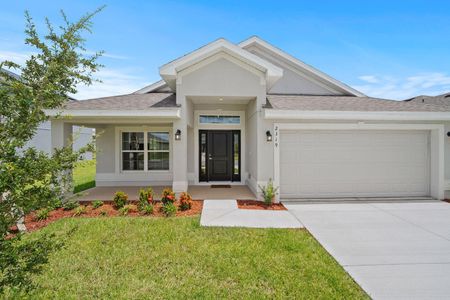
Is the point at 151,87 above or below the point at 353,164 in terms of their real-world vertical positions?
above

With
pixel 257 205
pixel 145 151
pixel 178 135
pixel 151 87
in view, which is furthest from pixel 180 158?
pixel 151 87

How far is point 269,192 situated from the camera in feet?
25.8

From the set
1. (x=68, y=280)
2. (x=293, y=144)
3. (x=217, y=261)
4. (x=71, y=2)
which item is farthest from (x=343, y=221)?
(x=71, y=2)

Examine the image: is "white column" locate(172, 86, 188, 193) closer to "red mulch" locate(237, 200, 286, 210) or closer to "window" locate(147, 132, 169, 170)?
"red mulch" locate(237, 200, 286, 210)

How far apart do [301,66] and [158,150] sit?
7930 millimetres

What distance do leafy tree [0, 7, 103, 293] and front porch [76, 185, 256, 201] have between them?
6434 millimetres

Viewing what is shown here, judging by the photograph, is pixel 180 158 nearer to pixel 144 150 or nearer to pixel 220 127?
pixel 220 127

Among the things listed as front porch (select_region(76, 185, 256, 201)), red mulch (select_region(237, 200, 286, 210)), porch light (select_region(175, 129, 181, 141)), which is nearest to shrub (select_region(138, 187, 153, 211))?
front porch (select_region(76, 185, 256, 201))

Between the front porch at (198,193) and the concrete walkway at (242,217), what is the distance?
1158 mm

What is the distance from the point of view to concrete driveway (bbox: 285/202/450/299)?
3.50 metres

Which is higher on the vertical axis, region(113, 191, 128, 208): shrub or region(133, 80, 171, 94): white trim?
region(133, 80, 171, 94): white trim

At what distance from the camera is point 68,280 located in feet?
11.8

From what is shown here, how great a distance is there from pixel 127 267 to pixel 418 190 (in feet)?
Answer: 32.3

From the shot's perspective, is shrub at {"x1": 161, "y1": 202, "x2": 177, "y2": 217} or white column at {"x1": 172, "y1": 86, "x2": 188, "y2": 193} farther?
white column at {"x1": 172, "y1": 86, "x2": 188, "y2": 193}
